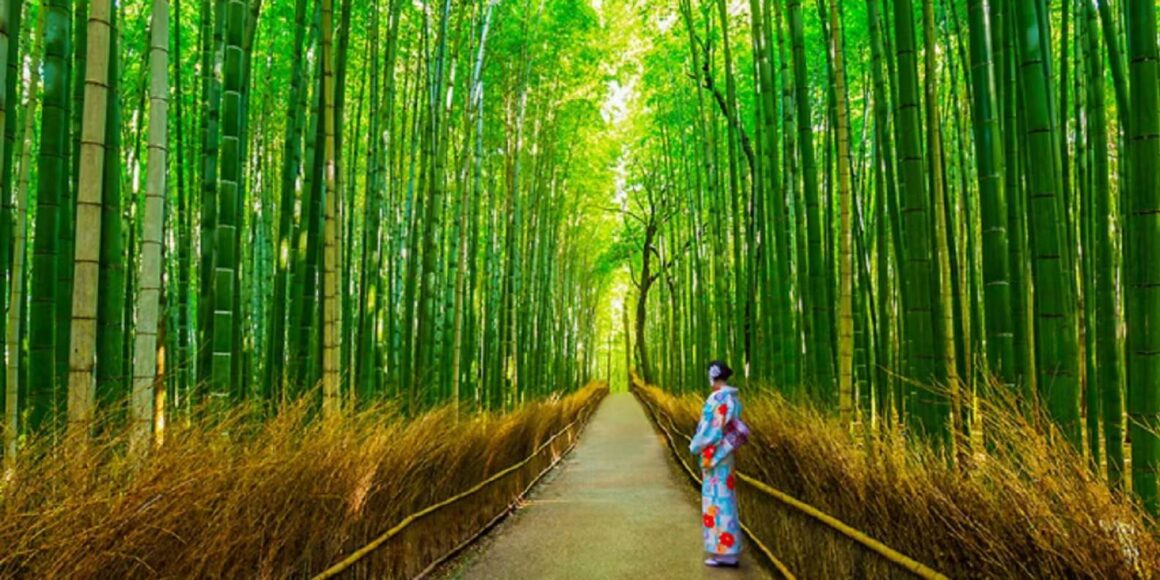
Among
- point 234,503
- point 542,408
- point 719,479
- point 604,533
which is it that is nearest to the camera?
point 234,503

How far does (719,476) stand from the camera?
14.5 feet

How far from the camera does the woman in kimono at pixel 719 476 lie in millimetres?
4309

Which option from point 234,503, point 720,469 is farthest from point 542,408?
point 234,503

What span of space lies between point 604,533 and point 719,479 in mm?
1013

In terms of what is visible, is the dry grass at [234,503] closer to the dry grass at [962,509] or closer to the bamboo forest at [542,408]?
the bamboo forest at [542,408]

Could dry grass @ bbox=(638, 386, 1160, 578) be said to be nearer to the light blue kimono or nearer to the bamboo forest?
the bamboo forest

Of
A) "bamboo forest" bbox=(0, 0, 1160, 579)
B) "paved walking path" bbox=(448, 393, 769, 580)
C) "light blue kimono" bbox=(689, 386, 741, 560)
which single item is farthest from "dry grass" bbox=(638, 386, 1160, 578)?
"paved walking path" bbox=(448, 393, 769, 580)

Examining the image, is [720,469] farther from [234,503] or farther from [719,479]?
[234,503]

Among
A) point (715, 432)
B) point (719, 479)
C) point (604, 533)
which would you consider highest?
point (715, 432)

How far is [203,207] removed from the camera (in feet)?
12.7

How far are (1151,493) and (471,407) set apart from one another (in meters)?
A: 6.08

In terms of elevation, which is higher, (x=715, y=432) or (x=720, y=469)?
(x=715, y=432)

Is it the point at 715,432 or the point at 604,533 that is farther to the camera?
the point at 604,533

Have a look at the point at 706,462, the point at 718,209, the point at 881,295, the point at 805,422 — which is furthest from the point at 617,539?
the point at 718,209
